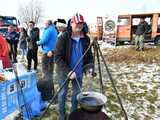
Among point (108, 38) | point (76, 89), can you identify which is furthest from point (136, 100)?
point (108, 38)

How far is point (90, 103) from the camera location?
3.88 m

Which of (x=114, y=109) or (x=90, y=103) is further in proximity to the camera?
(x=114, y=109)

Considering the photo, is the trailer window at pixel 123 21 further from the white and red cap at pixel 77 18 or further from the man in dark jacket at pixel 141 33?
the white and red cap at pixel 77 18

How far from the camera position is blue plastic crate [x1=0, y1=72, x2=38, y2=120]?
4582 millimetres

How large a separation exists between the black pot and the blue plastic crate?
3.79ft

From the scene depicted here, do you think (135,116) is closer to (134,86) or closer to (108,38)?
(134,86)

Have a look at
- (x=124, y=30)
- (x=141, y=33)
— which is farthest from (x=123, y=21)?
(x=141, y=33)

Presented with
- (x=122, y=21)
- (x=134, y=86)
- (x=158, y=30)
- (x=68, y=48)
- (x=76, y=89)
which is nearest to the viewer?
(x=68, y=48)

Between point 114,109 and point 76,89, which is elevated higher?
point 76,89

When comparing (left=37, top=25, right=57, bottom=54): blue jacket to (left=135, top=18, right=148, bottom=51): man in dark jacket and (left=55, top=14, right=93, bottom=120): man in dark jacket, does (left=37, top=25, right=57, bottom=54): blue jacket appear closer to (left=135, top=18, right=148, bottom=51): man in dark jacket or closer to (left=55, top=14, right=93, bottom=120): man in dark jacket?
(left=55, top=14, right=93, bottom=120): man in dark jacket

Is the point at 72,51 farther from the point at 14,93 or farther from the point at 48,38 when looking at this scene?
the point at 48,38

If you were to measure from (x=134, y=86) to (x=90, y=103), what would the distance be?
4883 mm

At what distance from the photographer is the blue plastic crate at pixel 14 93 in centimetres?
458

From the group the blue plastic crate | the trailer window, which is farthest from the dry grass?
the blue plastic crate
